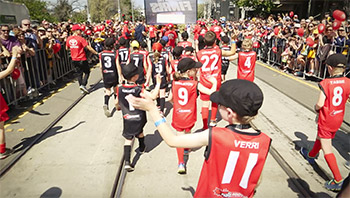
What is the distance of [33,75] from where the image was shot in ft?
26.8

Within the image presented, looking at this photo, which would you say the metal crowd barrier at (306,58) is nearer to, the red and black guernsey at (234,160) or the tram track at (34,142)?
the red and black guernsey at (234,160)

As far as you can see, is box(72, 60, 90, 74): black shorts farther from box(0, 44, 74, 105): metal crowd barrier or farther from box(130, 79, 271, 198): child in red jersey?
box(130, 79, 271, 198): child in red jersey

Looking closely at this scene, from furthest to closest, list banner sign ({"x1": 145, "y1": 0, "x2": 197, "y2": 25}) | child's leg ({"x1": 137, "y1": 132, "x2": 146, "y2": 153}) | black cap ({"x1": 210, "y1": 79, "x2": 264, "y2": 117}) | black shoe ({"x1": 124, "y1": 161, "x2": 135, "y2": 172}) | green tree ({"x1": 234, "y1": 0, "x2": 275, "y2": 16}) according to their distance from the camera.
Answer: green tree ({"x1": 234, "y1": 0, "x2": 275, "y2": 16})
banner sign ({"x1": 145, "y1": 0, "x2": 197, "y2": 25})
child's leg ({"x1": 137, "y1": 132, "x2": 146, "y2": 153})
black shoe ({"x1": 124, "y1": 161, "x2": 135, "y2": 172})
black cap ({"x1": 210, "y1": 79, "x2": 264, "y2": 117})

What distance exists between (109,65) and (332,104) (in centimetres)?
531

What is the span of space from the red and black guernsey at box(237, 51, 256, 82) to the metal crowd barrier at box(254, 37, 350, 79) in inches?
168

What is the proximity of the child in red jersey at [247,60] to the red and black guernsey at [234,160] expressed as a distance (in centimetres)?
476

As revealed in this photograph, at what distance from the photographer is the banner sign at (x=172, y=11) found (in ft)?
41.7

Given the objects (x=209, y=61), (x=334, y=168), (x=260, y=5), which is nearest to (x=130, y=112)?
(x=209, y=61)

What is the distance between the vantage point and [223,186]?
1.96 m

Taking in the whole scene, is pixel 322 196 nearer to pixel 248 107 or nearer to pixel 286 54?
pixel 248 107

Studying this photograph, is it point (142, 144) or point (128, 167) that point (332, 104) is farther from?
point (128, 167)

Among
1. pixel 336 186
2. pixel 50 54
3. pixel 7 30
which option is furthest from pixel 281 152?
pixel 50 54

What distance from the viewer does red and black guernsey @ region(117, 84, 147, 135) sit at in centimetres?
405

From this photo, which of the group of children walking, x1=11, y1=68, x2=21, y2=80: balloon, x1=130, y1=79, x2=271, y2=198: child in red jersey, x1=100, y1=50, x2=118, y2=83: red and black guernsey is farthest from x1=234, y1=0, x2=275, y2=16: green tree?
x1=130, y1=79, x2=271, y2=198: child in red jersey
